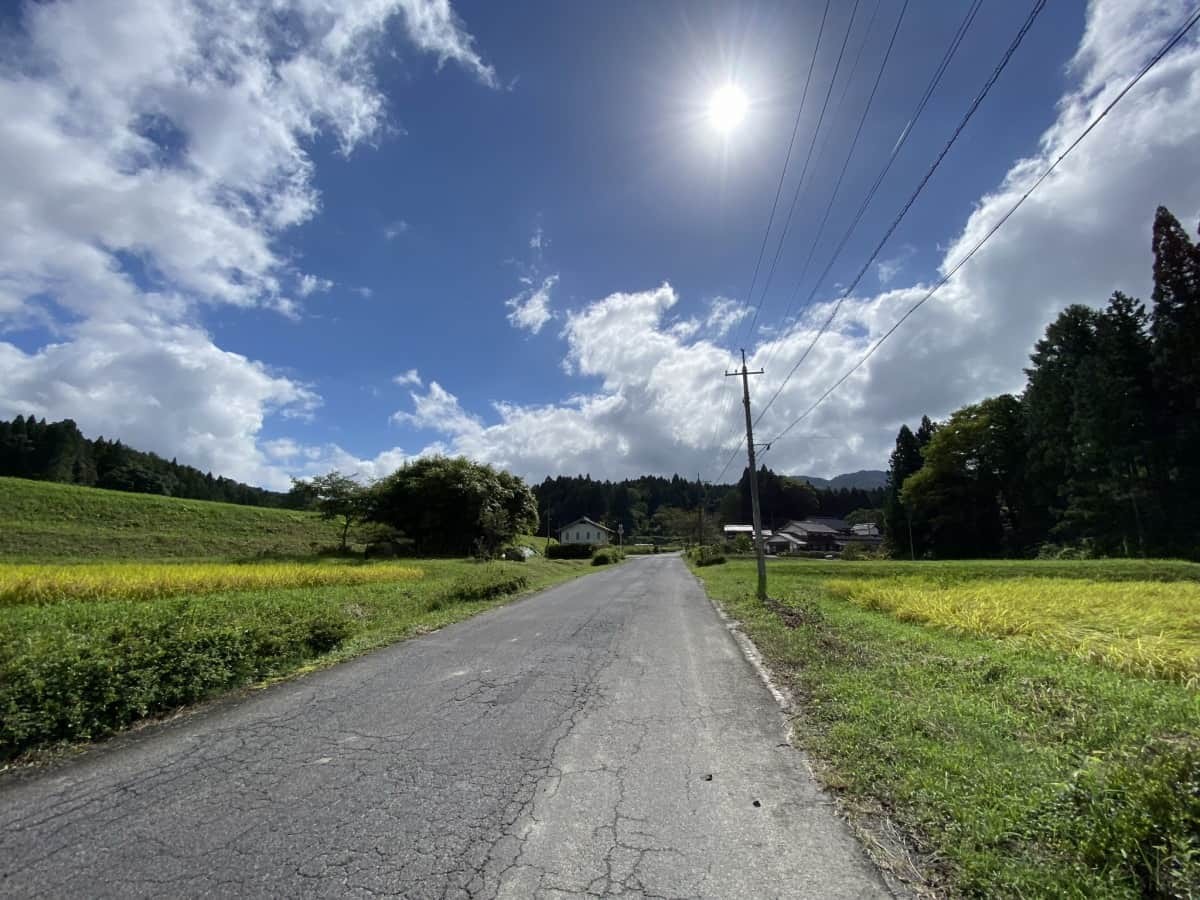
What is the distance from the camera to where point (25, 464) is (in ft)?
Answer: 197

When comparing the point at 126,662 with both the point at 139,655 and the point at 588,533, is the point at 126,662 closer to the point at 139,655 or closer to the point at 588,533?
the point at 139,655

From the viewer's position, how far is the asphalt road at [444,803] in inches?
111

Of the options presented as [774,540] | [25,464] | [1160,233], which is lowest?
[774,540]

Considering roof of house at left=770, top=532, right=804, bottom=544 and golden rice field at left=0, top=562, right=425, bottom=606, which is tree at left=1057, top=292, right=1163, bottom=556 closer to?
golden rice field at left=0, top=562, right=425, bottom=606

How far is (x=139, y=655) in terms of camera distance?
18.4ft

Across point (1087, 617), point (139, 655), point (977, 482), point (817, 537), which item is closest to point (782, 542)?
Answer: point (817, 537)

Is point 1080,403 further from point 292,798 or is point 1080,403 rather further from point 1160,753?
point 292,798

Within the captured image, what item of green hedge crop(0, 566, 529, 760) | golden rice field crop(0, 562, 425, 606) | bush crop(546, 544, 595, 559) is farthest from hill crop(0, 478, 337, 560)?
bush crop(546, 544, 595, 559)

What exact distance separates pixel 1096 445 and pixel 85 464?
329ft

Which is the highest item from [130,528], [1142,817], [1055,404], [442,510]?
[1055,404]

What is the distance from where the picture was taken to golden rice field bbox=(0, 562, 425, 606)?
10039mm

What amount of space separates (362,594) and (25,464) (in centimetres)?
7490

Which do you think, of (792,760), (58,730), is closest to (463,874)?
(792,760)

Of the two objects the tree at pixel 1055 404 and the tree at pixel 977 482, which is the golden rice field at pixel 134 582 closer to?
the tree at pixel 1055 404
